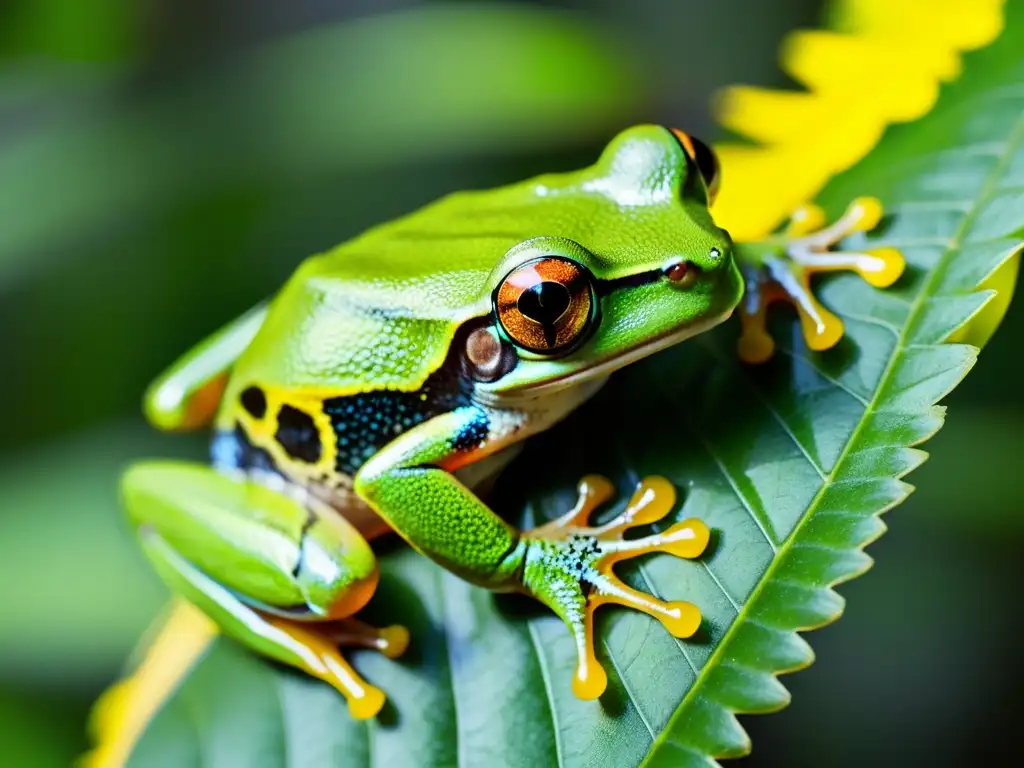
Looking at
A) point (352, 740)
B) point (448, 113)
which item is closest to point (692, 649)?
point (352, 740)

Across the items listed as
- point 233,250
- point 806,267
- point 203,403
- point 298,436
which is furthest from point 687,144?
point 233,250

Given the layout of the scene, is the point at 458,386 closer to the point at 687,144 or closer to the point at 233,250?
the point at 687,144

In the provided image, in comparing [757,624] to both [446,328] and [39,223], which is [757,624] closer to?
[446,328]

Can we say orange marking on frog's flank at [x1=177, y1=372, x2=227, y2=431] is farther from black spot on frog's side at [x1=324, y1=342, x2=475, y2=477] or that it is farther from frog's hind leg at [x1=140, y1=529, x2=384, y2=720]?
black spot on frog's side at [x1=324, y1=342, x2=475, y2=477]

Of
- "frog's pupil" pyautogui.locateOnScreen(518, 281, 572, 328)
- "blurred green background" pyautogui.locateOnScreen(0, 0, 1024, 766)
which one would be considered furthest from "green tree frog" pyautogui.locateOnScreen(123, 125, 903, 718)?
"blurred green background" pyautogui.locateOnScreen(0, 0, 1024, 766)

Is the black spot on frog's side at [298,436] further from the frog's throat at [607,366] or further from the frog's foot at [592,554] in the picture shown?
the frog's foot at [592,554]

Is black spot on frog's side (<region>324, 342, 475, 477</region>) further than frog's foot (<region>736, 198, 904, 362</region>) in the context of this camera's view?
Yes

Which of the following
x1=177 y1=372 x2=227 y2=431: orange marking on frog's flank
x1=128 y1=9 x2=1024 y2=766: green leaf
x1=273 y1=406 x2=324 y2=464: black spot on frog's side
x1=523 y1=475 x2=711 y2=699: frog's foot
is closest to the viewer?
x1=128 y1=9 x2=1024 y2=766: green leaf

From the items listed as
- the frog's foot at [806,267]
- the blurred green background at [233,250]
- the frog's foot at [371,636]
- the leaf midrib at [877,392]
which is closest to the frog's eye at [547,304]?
the frog's foot at [806,267]
